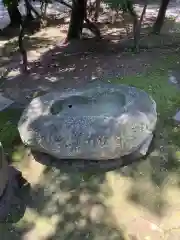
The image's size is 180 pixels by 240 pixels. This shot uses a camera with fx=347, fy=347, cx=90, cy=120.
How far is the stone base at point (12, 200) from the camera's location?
11.2ft

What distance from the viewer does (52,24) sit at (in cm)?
955

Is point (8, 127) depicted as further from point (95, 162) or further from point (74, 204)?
point (74, 204)

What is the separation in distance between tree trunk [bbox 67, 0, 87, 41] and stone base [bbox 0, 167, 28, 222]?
15.0 ft

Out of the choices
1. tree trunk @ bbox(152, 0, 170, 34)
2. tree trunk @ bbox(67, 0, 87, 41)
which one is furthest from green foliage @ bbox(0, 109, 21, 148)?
tree trunk @ bbox(152, 0, 170, 34)

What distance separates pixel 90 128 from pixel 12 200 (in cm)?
112

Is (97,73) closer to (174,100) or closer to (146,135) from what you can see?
(174,100)

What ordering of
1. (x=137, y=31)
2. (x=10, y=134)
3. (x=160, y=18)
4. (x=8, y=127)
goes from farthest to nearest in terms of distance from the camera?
(x=160, y=18) < (x=137, y=31) < (x=8, y=127) < (x=10, y=134)

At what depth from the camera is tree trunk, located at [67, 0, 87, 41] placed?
729 centimetres

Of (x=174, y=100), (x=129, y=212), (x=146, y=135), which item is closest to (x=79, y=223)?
(x=129, y=212)

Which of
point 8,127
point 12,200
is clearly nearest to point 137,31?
point 8,127

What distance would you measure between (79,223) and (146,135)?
1.29 meters

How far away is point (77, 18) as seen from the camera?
24.8ft

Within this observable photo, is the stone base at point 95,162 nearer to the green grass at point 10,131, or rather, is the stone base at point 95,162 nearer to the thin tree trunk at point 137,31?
the green grass at point 10,131

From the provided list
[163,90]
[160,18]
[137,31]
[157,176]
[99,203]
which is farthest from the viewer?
[160,18]
